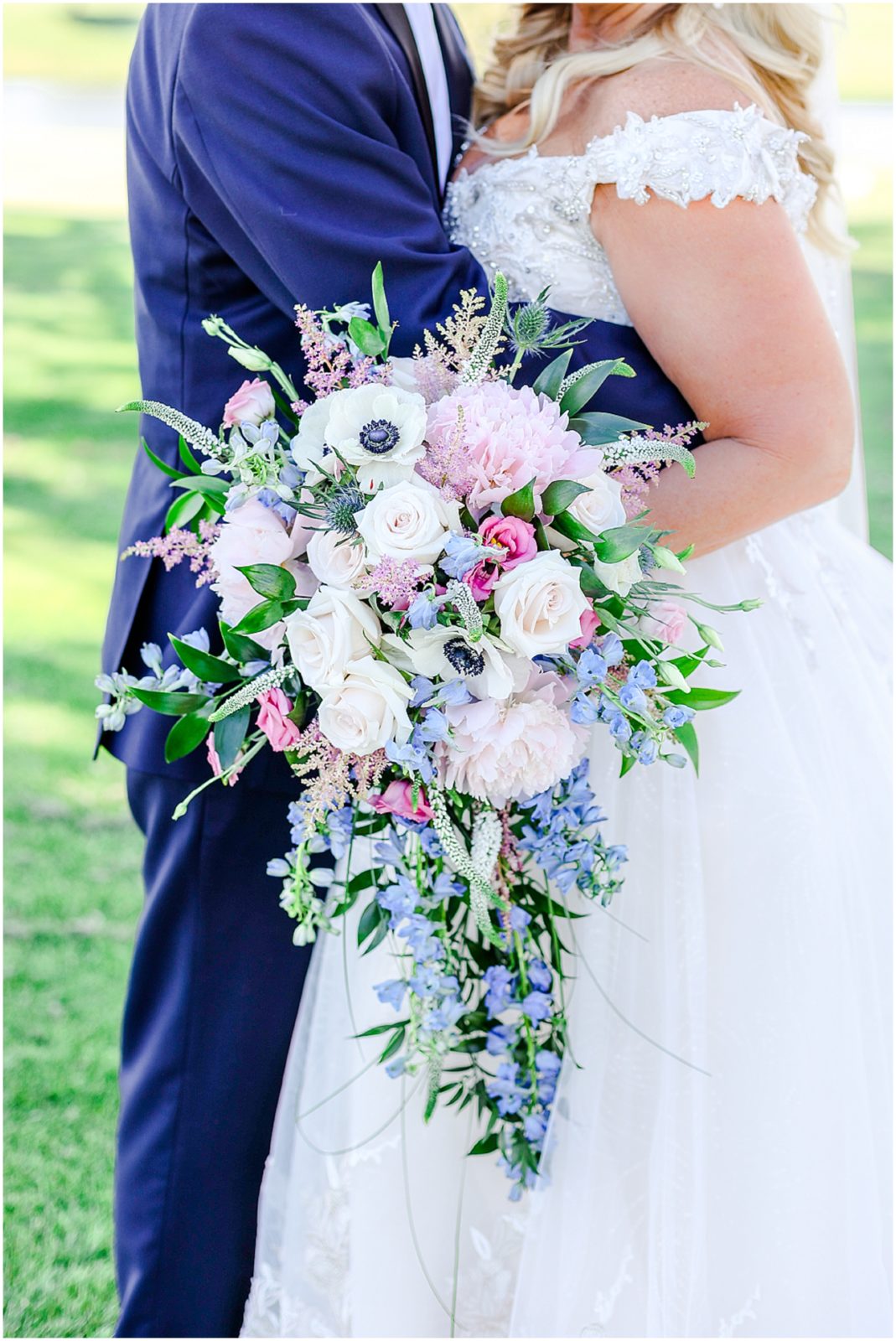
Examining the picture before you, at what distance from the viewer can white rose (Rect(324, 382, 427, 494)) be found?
1.30 metres

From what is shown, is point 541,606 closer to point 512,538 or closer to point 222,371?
point 512,538

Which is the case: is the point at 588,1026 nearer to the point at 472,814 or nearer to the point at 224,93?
the point at 472,814

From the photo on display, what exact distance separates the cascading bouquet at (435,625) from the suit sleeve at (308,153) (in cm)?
11

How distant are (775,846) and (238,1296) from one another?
3.84 ft

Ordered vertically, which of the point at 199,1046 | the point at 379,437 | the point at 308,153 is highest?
the point at 308,153

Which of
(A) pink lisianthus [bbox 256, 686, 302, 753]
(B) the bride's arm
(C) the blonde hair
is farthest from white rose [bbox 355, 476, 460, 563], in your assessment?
→ (C) the blonde hair

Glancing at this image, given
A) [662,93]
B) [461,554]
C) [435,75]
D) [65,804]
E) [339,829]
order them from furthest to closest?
[65,804], [435,75], [662,93], [339,829], [461,554]

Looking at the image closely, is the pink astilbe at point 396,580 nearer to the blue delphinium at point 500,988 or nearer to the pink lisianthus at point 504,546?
the pink lisianthus at point 504,546

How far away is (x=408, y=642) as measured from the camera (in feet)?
4.30

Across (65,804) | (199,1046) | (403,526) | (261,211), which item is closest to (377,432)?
(403,526)

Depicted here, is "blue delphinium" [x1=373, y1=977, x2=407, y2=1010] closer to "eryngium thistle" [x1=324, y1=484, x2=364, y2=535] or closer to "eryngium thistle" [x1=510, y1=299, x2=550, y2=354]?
"eryngium thistle" [x1=324, y1=484, x2=364, y2=535]

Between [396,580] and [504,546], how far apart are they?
0.13m

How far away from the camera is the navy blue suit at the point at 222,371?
1567 mm

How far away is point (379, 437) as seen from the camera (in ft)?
4.27
